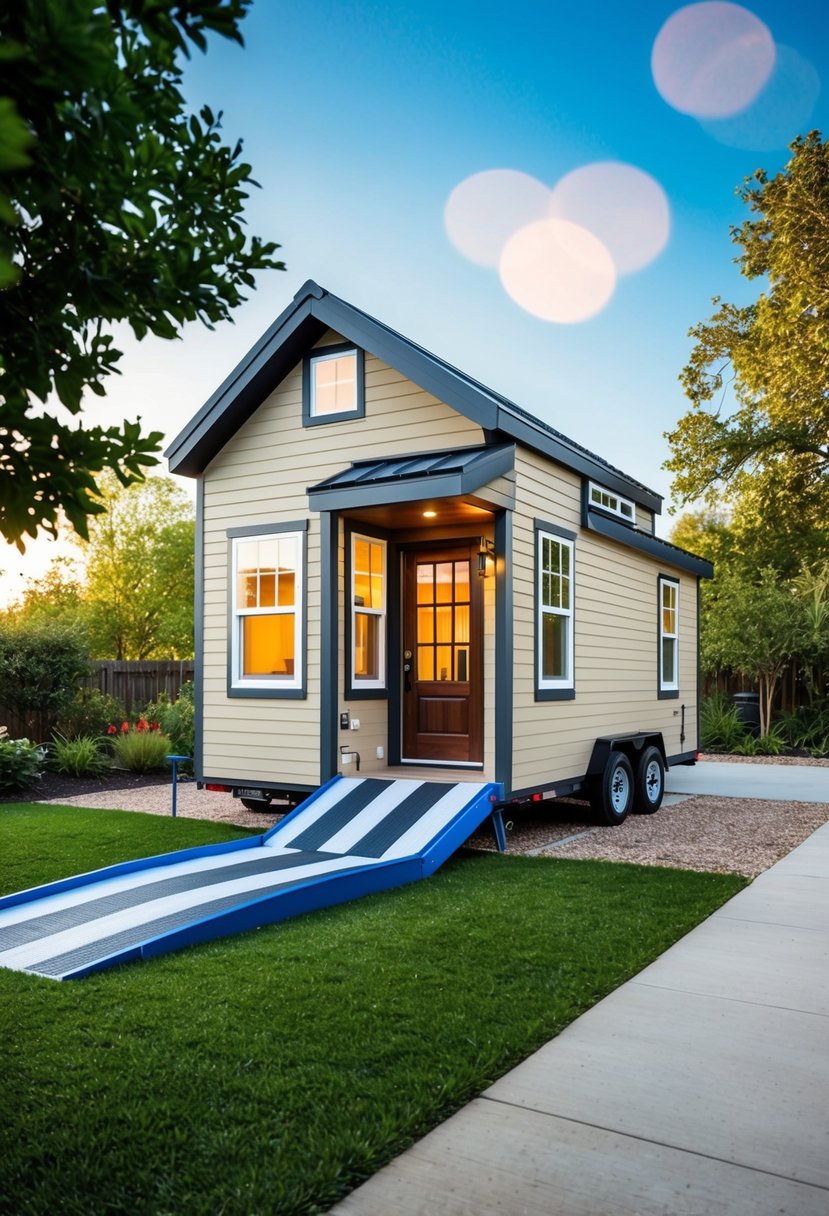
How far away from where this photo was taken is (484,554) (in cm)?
847

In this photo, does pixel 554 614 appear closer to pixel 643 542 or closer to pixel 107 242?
pixel 643 542

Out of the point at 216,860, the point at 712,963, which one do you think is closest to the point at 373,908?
the point at 216,860

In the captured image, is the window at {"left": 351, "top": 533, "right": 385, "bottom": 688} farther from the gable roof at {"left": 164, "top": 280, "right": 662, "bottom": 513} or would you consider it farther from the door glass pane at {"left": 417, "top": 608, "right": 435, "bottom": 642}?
the gable roof at {"left": 164, "top": 280, "right": 662, "bottom": 513}

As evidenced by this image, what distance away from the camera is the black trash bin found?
17938mm

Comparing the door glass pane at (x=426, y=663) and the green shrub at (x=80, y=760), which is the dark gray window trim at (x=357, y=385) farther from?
the green shrub at (x=80, y=760)

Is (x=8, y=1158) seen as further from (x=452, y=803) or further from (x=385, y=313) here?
(x=385, y=313)

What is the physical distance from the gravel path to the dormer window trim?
3397 mm

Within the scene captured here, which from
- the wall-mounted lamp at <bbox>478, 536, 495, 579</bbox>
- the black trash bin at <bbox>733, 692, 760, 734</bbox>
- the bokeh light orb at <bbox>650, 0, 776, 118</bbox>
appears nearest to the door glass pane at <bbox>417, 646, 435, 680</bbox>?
the wall-mounted lamp at <bbox>478, 536, 495, 579</bbox>

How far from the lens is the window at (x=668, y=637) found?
1230 centimetres

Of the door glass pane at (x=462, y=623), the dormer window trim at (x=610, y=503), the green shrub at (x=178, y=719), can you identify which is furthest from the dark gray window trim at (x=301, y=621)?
the green shrub at (x=178, y=719)

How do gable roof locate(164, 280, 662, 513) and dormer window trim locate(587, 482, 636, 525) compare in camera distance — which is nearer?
gable roof locate(164, 280, 662, 513)

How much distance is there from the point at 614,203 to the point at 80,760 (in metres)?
10.7

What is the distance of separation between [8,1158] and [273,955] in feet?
6.69

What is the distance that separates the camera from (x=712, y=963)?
186 inches
